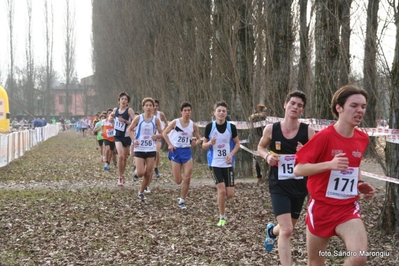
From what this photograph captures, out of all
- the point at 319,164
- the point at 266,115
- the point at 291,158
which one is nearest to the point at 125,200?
the point at 266,115

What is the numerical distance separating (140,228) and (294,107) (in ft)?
13.8

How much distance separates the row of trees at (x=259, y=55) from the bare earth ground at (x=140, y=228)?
187 centimetres

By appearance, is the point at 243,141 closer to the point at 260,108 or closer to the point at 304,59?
the point at 260,108

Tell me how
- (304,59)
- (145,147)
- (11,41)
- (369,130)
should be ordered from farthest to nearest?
(11,41), (145,147), (304,59), (369,130)

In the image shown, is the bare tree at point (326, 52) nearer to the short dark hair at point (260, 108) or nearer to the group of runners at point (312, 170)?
the group of runners at point (312, 170)

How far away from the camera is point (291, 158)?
6395 mm

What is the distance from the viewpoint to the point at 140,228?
962cm

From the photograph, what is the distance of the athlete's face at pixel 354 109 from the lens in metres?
4.79

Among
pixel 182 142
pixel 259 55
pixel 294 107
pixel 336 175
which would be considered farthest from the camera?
pixel 259 55

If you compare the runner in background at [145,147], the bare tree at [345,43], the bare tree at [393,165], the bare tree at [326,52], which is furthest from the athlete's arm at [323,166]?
the runner in background at [145,147]

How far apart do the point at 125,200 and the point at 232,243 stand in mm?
4826

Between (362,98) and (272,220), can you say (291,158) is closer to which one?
(362,98)

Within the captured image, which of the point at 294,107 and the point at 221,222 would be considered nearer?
the point at 294,107

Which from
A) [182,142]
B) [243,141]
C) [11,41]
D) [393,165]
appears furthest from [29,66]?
[393,165]
